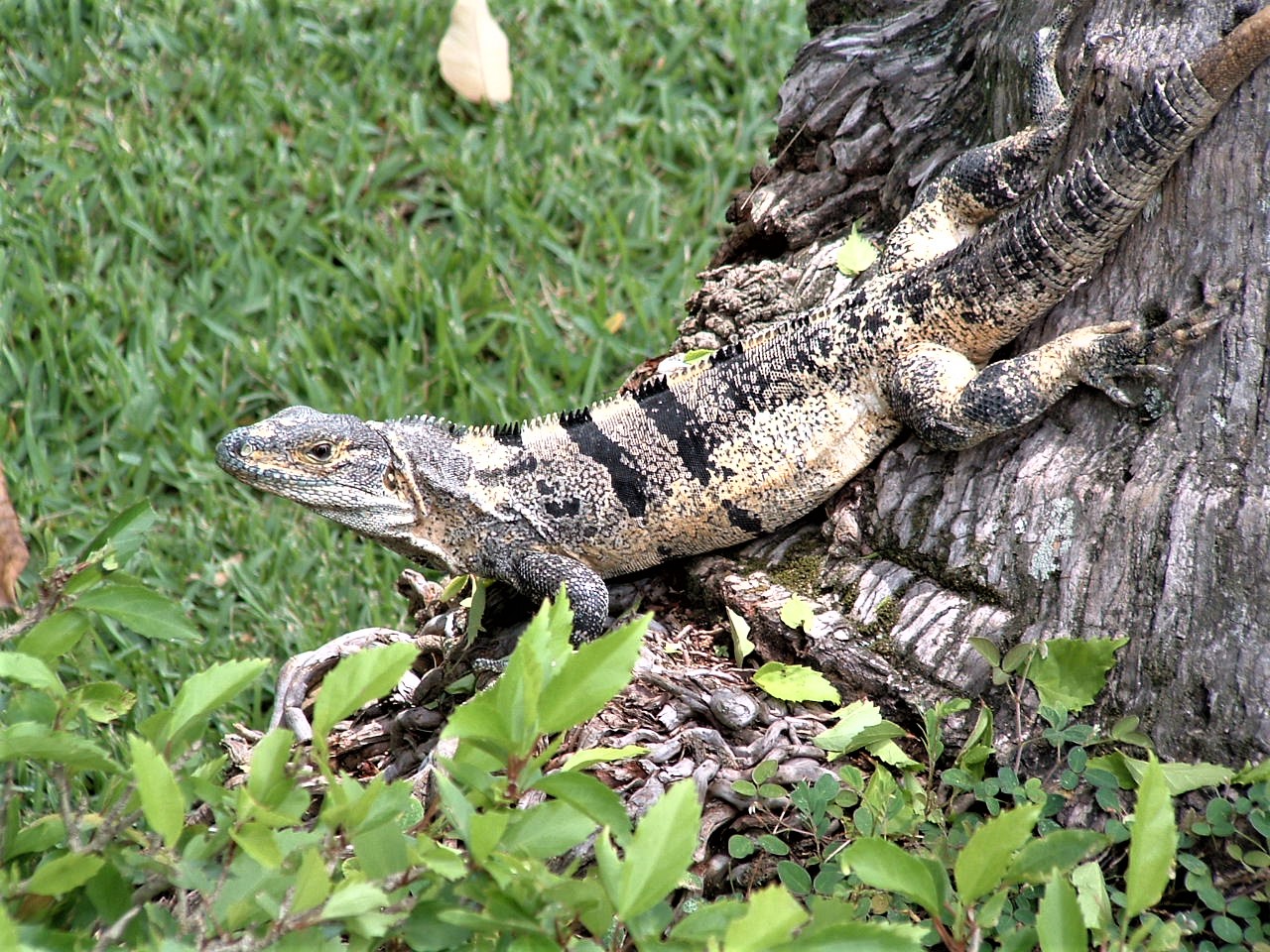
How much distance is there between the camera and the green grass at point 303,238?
17.8 feet

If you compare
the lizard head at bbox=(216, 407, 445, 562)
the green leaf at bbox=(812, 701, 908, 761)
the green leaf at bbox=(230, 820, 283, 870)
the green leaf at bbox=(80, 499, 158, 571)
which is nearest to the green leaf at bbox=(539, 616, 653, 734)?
the green leaf at bbox=(230, 820, 283, 870)

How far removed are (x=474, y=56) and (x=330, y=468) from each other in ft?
11.6

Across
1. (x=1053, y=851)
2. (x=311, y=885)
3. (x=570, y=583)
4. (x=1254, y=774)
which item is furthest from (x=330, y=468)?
(x=1254, y=774)

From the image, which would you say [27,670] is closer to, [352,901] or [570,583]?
[352,901]

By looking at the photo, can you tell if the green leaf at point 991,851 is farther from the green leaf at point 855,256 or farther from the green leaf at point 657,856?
the green leaf at point 855,256

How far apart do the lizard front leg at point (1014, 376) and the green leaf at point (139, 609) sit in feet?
7.25

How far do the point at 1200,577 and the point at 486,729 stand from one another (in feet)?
6.22

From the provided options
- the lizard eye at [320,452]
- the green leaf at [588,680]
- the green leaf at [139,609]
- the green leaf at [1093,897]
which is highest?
the green leaf at [588,680]

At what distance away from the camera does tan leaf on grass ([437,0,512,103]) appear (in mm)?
6836

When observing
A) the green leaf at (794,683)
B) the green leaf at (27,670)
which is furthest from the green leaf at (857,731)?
the green leaf at (27,670)

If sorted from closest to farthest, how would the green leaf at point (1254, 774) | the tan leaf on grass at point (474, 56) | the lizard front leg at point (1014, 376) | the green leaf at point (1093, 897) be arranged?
the green leaf at point (1093, 897)
the green leaf at point (1254, 774)
the lizard front leg at point (1014, 376)
the tan leaf on grass at point (474, 56)

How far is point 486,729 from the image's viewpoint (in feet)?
6.30

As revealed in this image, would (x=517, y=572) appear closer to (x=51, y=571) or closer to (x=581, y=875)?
(x=581, y=875)

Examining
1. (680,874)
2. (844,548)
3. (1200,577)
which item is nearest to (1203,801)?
(1200,577)
